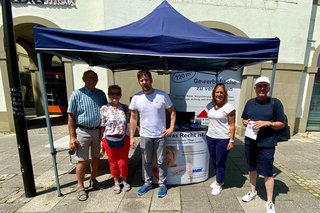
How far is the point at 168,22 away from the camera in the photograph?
2.73 metres

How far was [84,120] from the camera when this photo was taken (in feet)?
8.55

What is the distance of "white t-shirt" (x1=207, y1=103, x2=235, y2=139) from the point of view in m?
2.66

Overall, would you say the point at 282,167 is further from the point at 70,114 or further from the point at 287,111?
the point at 70,114

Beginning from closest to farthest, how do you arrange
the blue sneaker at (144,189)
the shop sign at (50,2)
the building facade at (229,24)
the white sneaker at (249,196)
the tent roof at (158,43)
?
the tent roof at (158,43) → the white sneaker at (249,196) → the blue sneaker at (144,189) → the building facade at (229,24) → the shop sign at (50,2)

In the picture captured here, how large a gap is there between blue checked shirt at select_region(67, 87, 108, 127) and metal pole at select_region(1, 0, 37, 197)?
0.69m

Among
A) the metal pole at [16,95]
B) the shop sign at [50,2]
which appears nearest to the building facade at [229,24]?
the shop sign at [50,2]

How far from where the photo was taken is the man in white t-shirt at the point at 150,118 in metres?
2.62

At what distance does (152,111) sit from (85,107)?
92cm

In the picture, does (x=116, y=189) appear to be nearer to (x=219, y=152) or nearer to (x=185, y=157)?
(x=185, y=157)

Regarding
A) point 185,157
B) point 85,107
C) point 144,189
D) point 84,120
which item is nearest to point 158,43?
point 85,107

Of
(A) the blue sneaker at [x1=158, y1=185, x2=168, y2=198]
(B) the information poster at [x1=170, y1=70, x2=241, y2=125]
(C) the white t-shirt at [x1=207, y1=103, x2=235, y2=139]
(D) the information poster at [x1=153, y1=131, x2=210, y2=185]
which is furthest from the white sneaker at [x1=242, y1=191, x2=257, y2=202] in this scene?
(B) the information poster at [x1=170, y1=70, x2=241, y2=125]

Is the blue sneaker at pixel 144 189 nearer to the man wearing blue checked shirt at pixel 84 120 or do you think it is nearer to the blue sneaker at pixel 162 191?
the blue sneaker at pixel 162 191

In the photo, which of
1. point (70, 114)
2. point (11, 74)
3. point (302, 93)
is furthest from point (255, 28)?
point (11, 74)

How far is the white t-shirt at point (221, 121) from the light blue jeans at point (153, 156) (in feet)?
2.48
